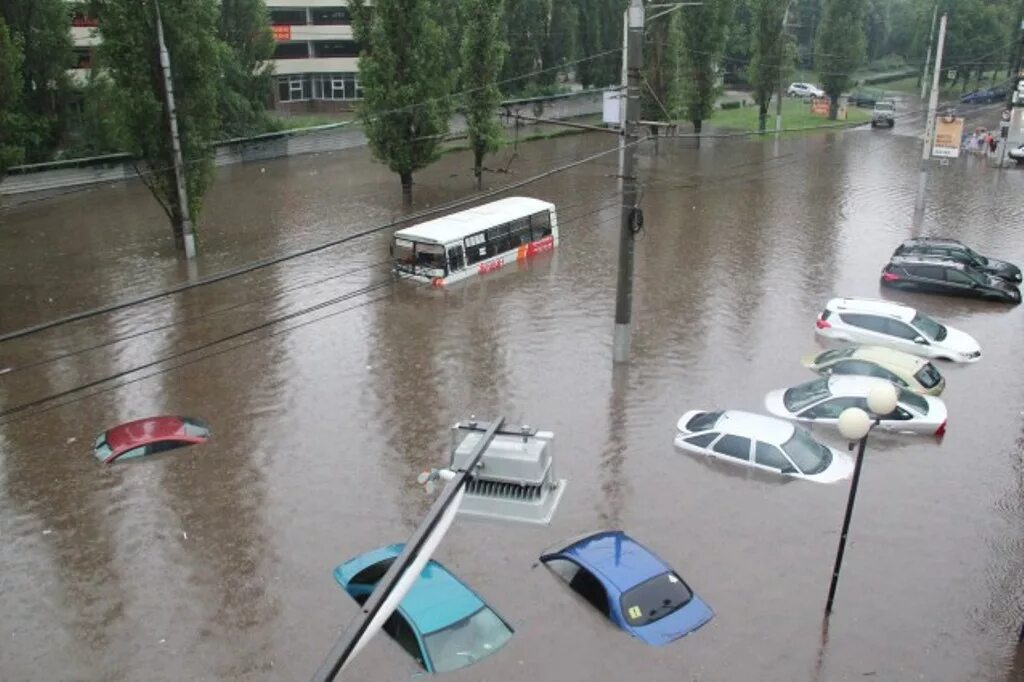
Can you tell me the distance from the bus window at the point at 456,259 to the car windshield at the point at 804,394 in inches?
433

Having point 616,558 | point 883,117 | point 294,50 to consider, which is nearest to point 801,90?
point 883,117

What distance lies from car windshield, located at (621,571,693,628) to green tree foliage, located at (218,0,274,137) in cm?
4230

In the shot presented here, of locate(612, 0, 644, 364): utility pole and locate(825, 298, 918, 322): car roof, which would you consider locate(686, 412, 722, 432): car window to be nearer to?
locate(612, 0, 644, 364): utility pole

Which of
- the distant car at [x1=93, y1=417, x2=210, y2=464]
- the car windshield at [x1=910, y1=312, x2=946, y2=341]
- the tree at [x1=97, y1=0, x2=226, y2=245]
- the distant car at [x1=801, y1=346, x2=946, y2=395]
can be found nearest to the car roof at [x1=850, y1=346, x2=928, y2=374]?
the distant car at [x1=801, y1=346, x2=946, y2=395]

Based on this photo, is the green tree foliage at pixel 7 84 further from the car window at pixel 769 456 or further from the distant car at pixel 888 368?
the distant car at pixel 888 368

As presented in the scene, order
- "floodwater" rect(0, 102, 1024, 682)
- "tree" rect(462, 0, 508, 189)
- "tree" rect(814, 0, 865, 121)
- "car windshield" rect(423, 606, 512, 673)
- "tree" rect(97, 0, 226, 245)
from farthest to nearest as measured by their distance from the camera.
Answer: "tree" rect(814, 0, 865, 121), "tree" rect(462, 0, 508, 189), "tree" rect(97, 0, 226, 245), "floodwater" rect(0, 102, 1024, 682), "car windshield" rect(423, 606, 512, 673)

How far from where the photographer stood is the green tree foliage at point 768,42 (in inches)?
1986

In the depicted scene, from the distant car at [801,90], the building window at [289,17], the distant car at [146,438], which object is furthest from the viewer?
the distant car at [801,90]

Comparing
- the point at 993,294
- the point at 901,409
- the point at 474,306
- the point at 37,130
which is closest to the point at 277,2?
the point at 37,130

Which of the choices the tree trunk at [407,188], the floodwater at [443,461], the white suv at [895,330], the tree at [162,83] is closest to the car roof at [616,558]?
the floodwater at [443,461]

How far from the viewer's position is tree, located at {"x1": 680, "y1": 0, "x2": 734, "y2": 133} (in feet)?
157

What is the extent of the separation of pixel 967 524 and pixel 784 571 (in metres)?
3.35

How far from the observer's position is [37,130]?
40.6m

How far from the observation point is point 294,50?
6219 cm
